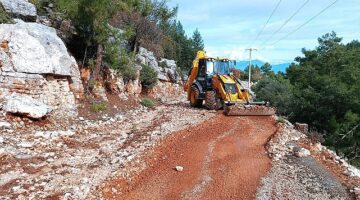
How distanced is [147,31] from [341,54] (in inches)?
790

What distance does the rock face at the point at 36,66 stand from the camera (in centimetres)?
1046

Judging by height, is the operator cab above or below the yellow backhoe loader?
above

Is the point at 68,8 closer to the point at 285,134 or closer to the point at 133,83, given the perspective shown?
the point at 133,83

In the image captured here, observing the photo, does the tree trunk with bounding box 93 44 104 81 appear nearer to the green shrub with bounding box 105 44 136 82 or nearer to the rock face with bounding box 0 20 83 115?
the green shrub with bounding box 105 44 136 82

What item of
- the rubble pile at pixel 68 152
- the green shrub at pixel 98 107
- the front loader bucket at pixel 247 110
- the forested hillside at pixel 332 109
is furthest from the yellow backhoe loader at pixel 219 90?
the forested hillside at pixel 332 109

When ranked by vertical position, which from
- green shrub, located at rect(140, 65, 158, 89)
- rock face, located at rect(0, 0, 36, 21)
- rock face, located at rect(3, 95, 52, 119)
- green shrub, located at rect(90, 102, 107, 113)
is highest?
rock face, located at rect(0, 0, 36, 21)

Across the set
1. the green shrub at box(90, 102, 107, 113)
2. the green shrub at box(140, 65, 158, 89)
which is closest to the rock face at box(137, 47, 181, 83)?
the green shrub at box(140, 65, 158, 89)

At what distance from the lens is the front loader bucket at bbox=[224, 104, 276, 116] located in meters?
13.9

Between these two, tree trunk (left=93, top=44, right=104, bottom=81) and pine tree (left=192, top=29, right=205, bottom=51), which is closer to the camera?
tree trunk (left=93, top=44, right=104, bottom=81)

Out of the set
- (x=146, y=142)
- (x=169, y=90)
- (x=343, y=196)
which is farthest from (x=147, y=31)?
(x=343, y=196)

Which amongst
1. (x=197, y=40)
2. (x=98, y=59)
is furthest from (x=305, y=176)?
(x=197, y=40)

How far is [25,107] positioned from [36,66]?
1.82m

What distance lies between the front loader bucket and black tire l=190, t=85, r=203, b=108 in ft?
10.6

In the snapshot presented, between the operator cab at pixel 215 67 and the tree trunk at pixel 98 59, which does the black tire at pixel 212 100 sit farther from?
the tree trunk at pixel 98 59
